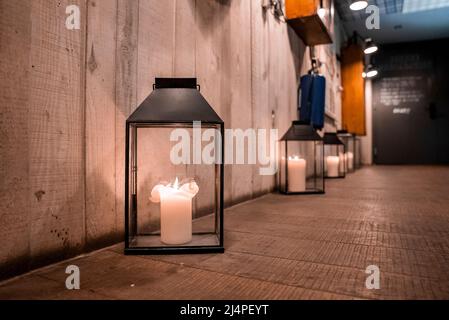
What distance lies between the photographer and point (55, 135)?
2.60 ft

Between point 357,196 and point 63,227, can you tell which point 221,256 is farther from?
point 357,196

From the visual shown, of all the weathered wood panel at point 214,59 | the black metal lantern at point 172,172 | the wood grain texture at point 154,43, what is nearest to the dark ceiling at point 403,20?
the weathered wood panel at point 214,59

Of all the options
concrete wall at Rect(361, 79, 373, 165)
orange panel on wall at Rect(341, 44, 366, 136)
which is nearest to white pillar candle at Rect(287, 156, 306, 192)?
orange panel on wall at Rect(341, 44, 366, 136)

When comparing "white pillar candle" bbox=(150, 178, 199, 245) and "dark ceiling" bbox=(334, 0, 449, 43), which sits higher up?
"dark ceiling" bbox=(334, 0, 449, 43)

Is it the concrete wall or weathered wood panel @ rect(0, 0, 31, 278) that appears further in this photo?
the concrete wall

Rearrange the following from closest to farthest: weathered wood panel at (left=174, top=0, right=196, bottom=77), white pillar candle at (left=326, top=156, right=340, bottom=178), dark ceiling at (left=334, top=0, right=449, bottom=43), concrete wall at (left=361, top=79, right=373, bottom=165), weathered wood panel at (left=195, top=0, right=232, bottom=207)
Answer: weathered wood panel at (left=174, top=0, right=196, bottom=77)
weathered wood panel at (left=195, top=0, right=232, bottom=207)
white pillar candle at (left=326, top=156, right=340, bottom=178)
dark ceiling at (left=334, top=0, right=449, bottom=43)
concrete wall at (left=361, top=79, right=373, bottom=165)

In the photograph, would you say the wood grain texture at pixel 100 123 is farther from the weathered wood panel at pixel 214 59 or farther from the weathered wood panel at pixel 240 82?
the weathered wood panel at pixel 240 82

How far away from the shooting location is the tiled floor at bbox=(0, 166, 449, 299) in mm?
619

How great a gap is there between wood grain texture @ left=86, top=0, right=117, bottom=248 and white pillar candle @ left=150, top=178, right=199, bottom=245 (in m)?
0.18

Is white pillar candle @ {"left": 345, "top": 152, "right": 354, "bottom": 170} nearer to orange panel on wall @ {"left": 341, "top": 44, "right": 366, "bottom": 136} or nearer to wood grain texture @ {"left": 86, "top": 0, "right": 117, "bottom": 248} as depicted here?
orange panel on wall @ {"left": 341, "top": 44, "right": 366, "bottom": 136}

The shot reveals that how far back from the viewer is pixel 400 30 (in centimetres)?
610

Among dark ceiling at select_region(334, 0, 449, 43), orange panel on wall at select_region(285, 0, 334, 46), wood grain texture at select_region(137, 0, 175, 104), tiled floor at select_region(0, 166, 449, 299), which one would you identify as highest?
dark ceiling at select_region(334, 0, 449, 43)

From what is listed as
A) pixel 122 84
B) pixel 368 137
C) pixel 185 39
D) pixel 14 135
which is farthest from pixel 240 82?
pixel 368 137
